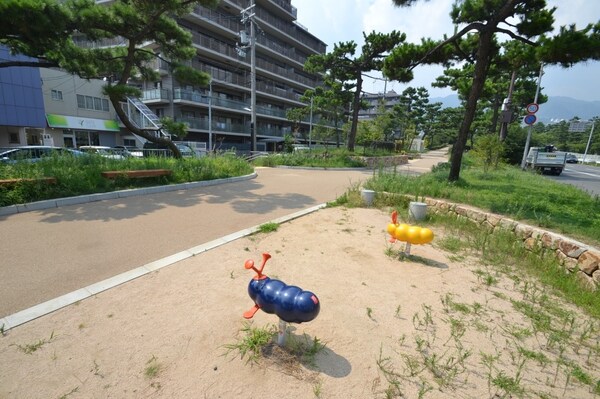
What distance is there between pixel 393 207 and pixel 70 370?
21.1 ft

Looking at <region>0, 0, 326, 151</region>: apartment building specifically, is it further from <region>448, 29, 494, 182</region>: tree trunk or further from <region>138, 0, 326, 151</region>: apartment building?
<region>448, 29, 494, 182</region>: tree trunk

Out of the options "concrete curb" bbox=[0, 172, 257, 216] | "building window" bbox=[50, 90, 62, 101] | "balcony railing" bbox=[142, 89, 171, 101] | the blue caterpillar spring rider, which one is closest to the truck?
"concrete curb" bbox=[0, 172, 257, 216]

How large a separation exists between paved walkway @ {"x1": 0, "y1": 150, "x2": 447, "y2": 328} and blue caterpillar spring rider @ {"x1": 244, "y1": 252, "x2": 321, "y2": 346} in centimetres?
195

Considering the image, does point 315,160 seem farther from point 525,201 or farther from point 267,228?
point 267,228

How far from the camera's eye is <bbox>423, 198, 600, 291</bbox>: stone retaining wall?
11.0 feet

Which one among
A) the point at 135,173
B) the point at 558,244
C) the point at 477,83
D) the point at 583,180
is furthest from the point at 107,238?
the point at 583,180

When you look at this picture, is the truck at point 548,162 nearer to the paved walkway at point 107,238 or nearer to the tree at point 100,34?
the paved walkway at point 107,238

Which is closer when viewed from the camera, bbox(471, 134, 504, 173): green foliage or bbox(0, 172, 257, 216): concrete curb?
bbox(0, 172, 257, 216): concrete curb

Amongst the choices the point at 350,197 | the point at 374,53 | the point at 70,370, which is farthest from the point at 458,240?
the point at 374,53

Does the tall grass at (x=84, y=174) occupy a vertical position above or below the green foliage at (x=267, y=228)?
above

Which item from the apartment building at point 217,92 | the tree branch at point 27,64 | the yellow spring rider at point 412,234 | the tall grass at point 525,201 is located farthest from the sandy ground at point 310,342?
the apartment building at point 217,92

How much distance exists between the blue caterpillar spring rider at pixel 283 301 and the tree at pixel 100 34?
9.21m

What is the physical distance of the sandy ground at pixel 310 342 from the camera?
1907 mm

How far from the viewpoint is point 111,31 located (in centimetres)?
871
